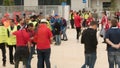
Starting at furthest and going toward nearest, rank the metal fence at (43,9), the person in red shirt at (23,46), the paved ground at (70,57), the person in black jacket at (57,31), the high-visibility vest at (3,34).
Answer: the metal fence at (43,9) → the person in black jacket at (57,31) → the paved ground at (70,57) → the high-visibility vest at (3,34) → the person in red shirt at (23,46)

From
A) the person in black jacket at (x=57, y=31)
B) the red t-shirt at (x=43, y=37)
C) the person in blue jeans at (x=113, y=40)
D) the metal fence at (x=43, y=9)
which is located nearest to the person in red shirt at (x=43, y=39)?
the red t-shirt at (x=43, y=37)

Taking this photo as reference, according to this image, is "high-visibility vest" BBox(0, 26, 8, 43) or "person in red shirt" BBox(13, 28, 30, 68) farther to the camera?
"high-visibility vest" BBox(0, 26, 8, 43)

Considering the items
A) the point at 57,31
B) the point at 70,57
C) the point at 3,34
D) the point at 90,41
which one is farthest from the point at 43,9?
the point at 90,41

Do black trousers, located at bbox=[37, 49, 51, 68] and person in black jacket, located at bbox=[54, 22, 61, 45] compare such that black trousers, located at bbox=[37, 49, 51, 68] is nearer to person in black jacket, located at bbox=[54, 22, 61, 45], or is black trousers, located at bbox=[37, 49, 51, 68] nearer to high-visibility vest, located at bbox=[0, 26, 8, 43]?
high-visibility vest, located at bbox=[0, 26, 8, 43]

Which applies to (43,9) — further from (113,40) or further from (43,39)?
(113,40)

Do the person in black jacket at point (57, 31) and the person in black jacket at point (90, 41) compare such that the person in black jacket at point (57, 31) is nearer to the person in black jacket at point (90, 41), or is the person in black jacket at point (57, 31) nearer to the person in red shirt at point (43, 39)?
the person in red shirt at point (43, 39)

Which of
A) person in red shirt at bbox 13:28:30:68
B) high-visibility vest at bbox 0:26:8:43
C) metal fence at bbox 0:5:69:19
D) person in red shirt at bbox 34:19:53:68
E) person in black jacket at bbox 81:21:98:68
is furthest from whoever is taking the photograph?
metal fence at bbox 0:5:69:19

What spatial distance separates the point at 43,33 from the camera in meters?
12.7

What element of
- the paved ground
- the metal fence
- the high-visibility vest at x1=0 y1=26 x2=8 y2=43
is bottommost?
the paved ground

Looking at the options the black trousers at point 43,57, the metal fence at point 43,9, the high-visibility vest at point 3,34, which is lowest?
the black trousers at point 43,57

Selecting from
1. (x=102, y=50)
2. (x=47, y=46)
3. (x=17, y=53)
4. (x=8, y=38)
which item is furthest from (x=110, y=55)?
(x=102, y=50)

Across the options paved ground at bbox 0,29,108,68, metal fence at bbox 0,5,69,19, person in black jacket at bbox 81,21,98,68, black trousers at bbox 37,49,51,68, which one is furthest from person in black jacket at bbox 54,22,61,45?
metal fence at bbox 0,5,69,19

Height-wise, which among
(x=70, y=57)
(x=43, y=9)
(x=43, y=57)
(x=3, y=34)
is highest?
(x=43, y=9)

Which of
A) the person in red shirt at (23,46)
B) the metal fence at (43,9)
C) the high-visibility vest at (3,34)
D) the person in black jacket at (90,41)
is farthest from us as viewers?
the metal fence at (43,9)
